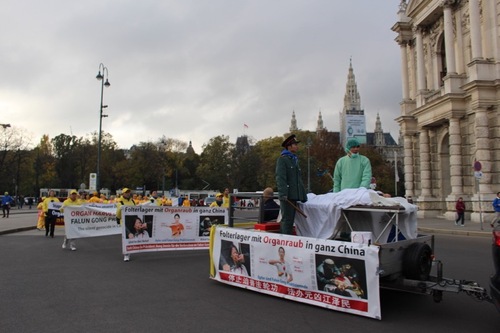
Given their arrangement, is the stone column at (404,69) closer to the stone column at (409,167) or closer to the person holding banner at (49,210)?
the stone column at (409,167)

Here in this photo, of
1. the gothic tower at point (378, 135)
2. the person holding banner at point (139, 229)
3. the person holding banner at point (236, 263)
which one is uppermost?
the gothic tower at point (378, 135)

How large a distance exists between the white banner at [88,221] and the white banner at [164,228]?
3207mm

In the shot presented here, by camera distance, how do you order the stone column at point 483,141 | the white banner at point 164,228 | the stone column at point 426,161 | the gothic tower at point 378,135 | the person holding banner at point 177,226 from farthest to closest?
the gothic tower at point 378,135 → the stone column at point 426,161 → the stone column at point 483,141 → the person holding banner at point 177,226 → the white banner at point 164,228

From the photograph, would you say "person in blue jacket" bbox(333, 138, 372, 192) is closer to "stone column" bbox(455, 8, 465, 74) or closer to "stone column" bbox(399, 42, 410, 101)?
"stone column" bbox(455, 8, 465, 74)

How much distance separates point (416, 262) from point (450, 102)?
78.9ft

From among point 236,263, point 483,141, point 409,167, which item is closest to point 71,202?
point 236,263

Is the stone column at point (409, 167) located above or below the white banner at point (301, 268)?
above

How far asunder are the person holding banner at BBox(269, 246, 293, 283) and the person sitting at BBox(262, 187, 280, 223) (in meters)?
1.15

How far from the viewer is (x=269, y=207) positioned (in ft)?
25.7

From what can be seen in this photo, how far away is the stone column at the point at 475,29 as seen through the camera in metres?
25.5

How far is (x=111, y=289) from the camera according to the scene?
7324 mm

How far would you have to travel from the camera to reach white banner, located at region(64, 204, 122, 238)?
1329cm

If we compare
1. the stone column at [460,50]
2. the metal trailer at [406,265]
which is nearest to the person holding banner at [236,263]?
the metal trailer at [406,265]

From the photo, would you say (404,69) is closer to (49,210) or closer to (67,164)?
(49,210)
